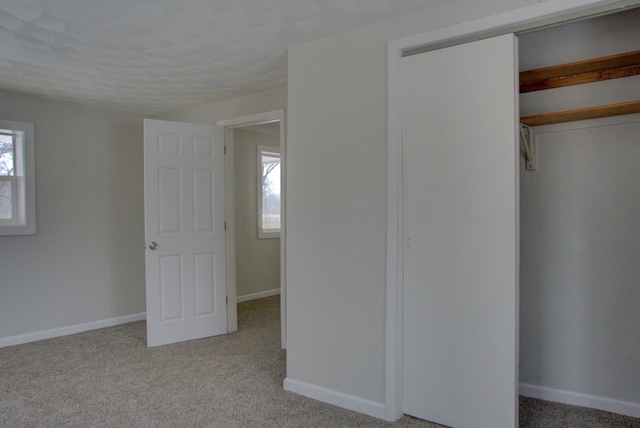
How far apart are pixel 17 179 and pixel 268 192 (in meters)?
3.00

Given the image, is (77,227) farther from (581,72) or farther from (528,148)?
(581,72)

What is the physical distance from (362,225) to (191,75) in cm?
197

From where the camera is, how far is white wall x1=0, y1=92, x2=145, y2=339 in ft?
13.0

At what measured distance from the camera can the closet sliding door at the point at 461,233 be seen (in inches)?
84.5

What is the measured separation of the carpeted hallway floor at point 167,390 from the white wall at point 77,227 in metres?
0.41

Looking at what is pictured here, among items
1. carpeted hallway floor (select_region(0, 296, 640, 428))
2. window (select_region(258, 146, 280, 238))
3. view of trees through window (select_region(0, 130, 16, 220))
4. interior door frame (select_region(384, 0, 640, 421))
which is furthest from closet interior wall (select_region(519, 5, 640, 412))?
view of trees through window (select_region(0, 130, 16, 220))

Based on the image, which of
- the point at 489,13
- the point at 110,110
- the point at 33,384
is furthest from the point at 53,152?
the point at 489,13

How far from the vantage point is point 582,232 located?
8.46 ft

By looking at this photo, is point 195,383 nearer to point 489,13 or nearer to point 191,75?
point 191,75

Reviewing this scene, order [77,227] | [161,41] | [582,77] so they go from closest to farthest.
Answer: [582,77] → [161,41] → [77,227]

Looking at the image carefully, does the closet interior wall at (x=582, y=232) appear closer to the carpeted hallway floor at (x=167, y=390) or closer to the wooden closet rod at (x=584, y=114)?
the wooden closet rod at (x=584, y=114)

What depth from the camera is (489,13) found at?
2.18 m

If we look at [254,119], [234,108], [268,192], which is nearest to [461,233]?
[254,119]

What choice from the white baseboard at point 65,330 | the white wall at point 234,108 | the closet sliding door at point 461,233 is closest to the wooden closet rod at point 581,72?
the closet sliding door at point 461,233
